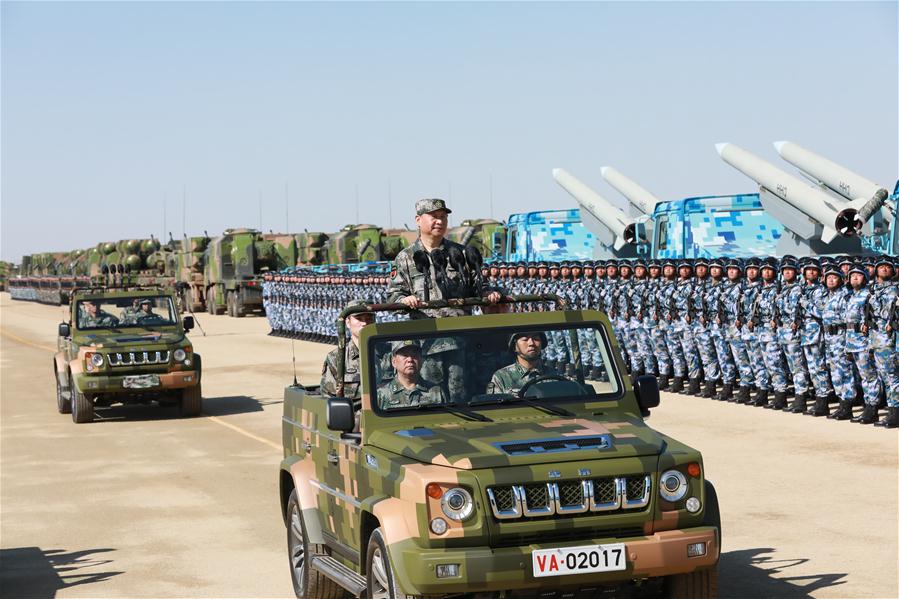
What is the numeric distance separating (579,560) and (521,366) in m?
1.44

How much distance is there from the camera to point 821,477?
12133 millimetres

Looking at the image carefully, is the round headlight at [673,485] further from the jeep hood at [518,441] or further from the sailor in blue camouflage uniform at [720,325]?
the sailor in blue camouflage uniform at [720,325]

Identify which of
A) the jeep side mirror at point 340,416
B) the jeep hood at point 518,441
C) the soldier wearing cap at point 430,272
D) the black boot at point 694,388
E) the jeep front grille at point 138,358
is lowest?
the black boot at point 694,388

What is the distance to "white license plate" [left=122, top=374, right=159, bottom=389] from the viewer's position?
18.1m

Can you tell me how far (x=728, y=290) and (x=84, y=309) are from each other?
8.47 meters

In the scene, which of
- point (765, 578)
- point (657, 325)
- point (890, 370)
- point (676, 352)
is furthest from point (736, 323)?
point (765, 578)

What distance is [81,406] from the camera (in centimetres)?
1842

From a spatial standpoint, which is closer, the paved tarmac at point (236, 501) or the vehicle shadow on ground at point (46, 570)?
the paved tarmac at point (236, 501)

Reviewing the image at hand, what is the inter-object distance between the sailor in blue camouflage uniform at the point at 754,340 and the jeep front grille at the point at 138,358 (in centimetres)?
730

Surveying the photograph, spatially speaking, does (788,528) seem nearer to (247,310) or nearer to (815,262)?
(815,262)

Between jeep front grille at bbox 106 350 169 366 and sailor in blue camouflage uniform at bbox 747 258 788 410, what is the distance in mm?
7387

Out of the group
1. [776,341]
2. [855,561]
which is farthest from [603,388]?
[776,341]

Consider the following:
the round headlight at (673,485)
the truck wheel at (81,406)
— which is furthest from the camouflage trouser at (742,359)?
the round headlight at (673,485)

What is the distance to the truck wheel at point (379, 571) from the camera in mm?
6340
